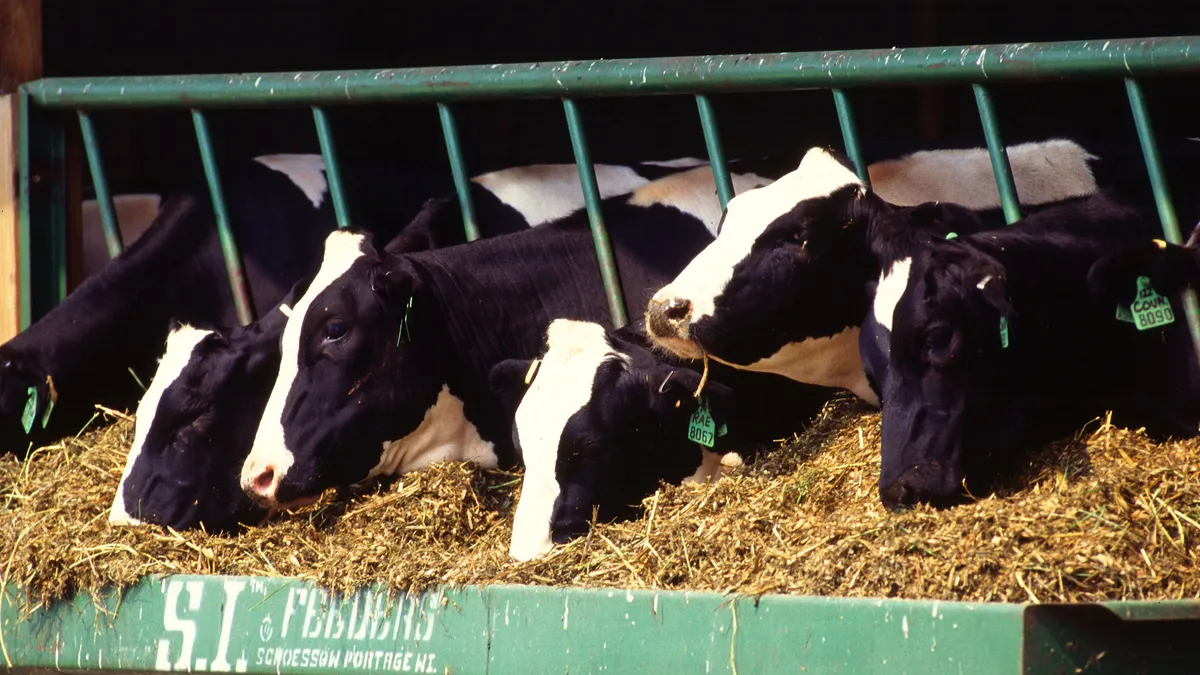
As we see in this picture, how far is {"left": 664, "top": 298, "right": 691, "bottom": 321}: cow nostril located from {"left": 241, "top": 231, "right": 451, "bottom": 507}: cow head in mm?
1009

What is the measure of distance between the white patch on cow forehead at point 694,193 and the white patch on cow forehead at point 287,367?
916 millimetres

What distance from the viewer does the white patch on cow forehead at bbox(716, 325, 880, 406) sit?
4.52 meters

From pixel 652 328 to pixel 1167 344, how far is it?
1.21m

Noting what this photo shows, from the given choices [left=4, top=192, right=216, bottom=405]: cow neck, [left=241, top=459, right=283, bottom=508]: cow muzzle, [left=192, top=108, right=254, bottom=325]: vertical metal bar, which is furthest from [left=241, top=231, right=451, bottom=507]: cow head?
[left=4, top=192, right=216, bottom=405]: cow neck

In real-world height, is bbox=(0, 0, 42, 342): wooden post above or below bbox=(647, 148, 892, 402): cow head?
above

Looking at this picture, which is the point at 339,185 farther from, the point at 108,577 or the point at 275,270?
the point at 108,577

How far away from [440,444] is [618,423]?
0.79 meters

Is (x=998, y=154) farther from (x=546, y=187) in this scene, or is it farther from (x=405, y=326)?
(x=546, y=187)

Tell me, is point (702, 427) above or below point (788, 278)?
below

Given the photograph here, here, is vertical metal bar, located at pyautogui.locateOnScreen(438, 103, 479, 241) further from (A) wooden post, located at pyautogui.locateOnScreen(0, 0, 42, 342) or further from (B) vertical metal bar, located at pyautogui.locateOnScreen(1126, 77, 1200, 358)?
(B) vertical metal bar, located at pyautogui.locateOnScreen(1126, 77, 1200, 358)

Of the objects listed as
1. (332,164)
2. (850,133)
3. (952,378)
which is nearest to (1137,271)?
(952,378)

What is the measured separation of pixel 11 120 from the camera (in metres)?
6.12

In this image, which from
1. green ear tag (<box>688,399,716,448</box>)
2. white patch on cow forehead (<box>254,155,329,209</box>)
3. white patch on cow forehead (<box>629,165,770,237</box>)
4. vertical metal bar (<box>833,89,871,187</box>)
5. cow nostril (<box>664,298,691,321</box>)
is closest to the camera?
cow nostril (<box>664,298,691,321</box>)

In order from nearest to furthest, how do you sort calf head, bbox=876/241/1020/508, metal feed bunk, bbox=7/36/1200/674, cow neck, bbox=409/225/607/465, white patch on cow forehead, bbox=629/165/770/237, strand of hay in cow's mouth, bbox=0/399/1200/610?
metal feed bunk, bbox=7/36/1200/674 → strand of hay in cow's mouth, bbox=0/399/1200/610 → calf head, bbox=876/241/1020/508 → cow neck, bbox=409/225/607/465 → white patch on cow forehead, bbox=629/165/770/237
